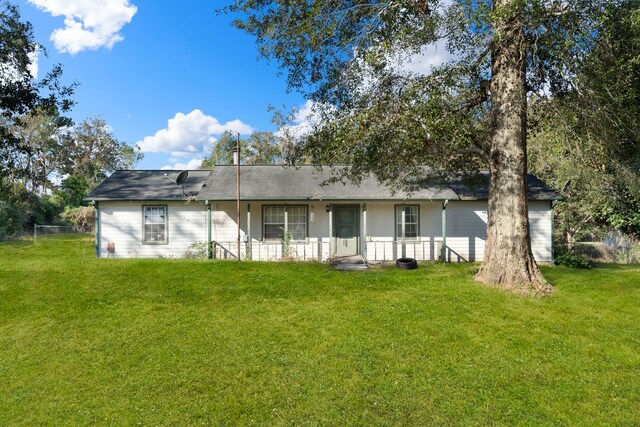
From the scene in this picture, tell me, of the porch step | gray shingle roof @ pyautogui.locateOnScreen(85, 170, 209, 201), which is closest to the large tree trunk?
the porch step

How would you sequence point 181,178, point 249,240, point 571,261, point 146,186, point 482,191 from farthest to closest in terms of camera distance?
point 181,178 < point 146,186 < point 482,191 < point 249,240 < point 571,261

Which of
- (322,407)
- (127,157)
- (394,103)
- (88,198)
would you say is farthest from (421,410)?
(127,157)

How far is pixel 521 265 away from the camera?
8.32 metres

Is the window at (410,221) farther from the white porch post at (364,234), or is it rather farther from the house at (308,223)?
the white porch post at (364,234)

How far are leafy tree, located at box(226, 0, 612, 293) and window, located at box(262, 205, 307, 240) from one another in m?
4.52

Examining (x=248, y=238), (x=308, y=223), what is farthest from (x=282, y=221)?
(x=248, y=238)

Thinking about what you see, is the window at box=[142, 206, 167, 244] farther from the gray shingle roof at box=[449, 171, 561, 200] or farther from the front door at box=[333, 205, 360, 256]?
the gray shingle roof at box=[449, 171, 561, 200]

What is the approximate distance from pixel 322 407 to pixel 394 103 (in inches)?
270

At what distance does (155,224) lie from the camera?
13680mm

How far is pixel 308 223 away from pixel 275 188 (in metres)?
1.85

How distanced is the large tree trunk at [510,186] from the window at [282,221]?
694cm

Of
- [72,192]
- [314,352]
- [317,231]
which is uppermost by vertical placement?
[72,192]

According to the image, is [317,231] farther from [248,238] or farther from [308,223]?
[248,238]

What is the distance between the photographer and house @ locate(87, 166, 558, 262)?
1342 centimetres
